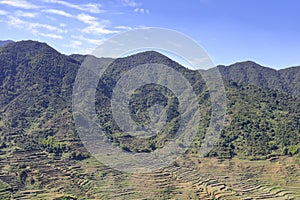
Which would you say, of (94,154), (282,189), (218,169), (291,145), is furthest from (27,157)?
(291,145)

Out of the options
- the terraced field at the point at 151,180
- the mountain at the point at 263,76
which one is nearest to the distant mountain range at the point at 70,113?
the terraced field at the point at 151,180

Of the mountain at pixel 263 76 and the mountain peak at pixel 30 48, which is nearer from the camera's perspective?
the mountain peak at pixel 30 48

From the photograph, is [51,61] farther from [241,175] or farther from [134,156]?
[241,175]

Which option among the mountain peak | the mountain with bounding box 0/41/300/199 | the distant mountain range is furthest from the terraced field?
the mountain peak

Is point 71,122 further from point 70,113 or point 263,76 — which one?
point 263,76

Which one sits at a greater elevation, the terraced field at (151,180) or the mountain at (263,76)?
the mountain at (263,76)

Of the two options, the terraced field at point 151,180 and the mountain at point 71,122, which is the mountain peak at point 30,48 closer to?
the mountain at point 71,122

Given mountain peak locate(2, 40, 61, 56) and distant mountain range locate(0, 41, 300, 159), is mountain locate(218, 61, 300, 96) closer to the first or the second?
distant mountain range locate(0, 41, 300, 159)

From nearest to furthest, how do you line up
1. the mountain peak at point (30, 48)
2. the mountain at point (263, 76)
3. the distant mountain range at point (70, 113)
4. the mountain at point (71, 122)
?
the mountain at point (71, 122)
the distant mountain range at point (70, 113)
the mountain peak at point (30, 48)
the mountain at point (263, 76)
